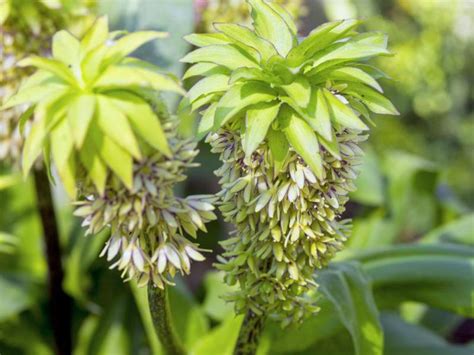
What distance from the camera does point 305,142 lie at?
63 centimetres

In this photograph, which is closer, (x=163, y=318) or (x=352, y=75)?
(x=352, y=75)

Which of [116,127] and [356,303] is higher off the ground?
[116,127]

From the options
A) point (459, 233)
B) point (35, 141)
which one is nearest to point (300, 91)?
point (35, 141)

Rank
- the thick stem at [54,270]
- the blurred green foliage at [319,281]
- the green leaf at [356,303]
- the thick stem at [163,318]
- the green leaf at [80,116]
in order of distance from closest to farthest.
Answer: the green leaf at [80,116], the thick stem at [163,318], the green leaf at [356,303], the blurred green foliage at [319,281], the thick stem at [54,270]

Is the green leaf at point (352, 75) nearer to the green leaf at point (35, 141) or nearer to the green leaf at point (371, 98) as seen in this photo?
the green leaf at point (371, 98)

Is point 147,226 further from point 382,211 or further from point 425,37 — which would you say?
point 425,37

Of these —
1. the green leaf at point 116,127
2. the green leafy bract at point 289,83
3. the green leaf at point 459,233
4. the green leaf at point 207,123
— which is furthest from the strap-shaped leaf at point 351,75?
the green leaf at point 459,233

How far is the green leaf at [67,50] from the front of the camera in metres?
0.62

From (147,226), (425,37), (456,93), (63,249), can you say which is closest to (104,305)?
(63,249)

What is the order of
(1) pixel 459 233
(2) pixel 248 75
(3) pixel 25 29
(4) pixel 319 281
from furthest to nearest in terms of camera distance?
(1) pixel 459 233 < (3) pixel 25 29 < (4) pixel 319 281 < (2) pixel 248 75

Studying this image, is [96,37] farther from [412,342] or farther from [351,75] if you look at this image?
[412,342]

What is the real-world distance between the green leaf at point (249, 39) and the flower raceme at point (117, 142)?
0.11 m

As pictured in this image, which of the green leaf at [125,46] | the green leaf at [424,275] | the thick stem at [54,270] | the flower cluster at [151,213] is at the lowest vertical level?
the thick stem at [54,270]

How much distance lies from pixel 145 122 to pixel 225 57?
15cm
